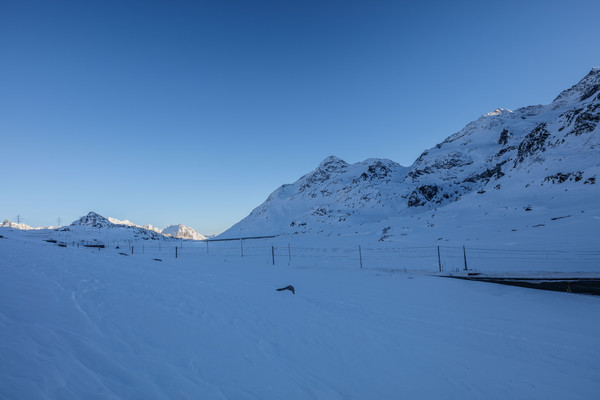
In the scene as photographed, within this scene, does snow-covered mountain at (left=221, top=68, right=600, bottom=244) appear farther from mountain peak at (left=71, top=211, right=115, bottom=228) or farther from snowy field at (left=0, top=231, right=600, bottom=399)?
mountain peak at (left=71, top=211, right=115, bottom=228)

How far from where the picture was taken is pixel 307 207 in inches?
5330

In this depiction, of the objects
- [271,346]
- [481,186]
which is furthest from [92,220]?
[271,346]

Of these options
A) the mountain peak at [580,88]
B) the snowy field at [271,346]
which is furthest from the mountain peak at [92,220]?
the mountain peak at [580,88]

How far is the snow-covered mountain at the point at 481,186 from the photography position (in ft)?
114

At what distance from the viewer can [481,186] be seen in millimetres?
76125

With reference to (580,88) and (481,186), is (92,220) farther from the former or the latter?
(580,88)

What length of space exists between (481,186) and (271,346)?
292ft

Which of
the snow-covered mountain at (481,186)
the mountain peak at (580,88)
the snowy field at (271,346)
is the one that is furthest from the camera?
the mountain peak at (580,88)

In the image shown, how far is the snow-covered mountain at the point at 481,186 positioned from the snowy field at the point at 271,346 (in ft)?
83.7

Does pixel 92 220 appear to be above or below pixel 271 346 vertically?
above

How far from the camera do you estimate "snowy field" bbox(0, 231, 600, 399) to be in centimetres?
352

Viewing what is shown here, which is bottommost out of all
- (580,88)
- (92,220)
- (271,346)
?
(271,346)

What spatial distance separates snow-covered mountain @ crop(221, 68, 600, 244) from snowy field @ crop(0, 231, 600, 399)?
1004 inches

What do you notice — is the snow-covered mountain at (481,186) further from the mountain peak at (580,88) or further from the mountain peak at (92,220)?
the mountain peak at (92,220)
